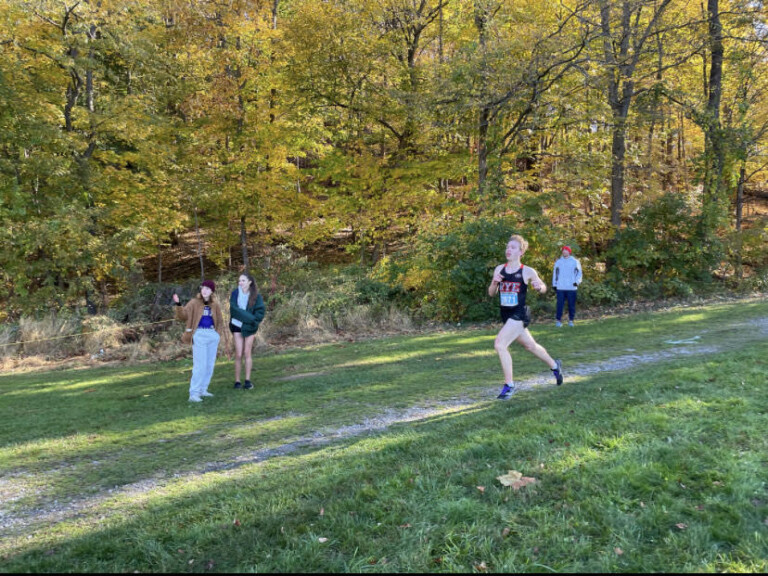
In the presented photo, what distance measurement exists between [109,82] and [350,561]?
24.5 meters

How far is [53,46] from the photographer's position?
1634 cm

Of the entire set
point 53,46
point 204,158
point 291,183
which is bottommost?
point 291,183

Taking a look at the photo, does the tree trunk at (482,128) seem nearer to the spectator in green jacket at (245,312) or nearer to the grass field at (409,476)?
the spectator in green jacket at (245,312)

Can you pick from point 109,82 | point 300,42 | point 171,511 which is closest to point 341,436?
point 171,511

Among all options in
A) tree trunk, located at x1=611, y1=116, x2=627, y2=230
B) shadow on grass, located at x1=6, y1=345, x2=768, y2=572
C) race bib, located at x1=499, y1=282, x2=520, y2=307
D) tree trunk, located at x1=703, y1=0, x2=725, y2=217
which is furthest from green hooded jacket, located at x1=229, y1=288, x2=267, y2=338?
tree trunk, located at x1=703, y1=0, x2=725, y2=217

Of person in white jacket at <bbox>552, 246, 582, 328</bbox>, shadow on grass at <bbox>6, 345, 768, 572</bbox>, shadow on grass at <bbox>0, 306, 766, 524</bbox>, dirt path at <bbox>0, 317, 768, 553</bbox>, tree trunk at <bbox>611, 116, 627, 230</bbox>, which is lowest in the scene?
shadow on grass at <bbox>0, 306, 766, 524</bbox>

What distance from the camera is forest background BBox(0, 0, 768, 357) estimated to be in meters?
15.1

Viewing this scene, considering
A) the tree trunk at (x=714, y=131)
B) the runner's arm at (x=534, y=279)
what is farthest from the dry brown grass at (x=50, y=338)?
the tree trunk at (x=714, y=131)

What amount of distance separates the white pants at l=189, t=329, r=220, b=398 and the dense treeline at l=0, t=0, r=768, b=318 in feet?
25.9

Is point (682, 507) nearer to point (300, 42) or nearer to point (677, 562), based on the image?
point (677, 562)

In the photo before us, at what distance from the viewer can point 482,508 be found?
3.16 metres

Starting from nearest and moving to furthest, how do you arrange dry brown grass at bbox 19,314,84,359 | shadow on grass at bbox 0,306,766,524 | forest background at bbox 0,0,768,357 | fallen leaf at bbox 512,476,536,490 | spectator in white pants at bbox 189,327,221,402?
fallen leaf at bbox 512,476,536,490 → shadow on grass at bbox 0,306,766,524 → spectator in white pants at bbox 189,327,221,402 → dry brown grass at bbox 19,314,84,359 → forest background at bbox 0,0,768,357

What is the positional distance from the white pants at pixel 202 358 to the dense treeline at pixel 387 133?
7.89 metres

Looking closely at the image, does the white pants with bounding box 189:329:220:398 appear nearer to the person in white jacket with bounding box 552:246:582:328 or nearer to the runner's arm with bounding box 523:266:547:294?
the runner's arm with bounding box 523:266:547:294
